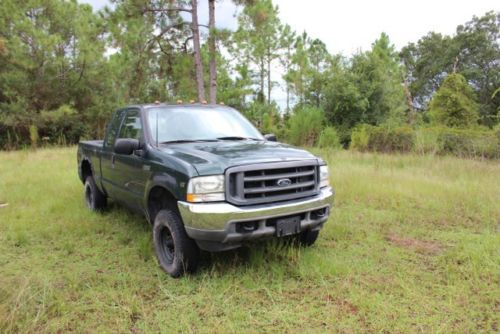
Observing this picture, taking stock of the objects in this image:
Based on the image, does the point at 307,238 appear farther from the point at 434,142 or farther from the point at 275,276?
→ the point at 434,142

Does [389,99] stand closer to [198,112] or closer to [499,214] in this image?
[499,214]

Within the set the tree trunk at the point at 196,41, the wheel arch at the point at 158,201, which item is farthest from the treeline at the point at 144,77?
the wheel arch at the point at 158,201

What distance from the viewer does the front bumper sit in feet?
10.4

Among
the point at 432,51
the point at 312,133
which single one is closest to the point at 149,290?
the point at 312,133

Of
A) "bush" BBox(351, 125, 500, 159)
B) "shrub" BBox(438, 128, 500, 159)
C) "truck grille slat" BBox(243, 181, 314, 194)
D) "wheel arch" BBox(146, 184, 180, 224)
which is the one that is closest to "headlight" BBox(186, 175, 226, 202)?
"truck grille slat" BBox(243, 181, 314, 194)

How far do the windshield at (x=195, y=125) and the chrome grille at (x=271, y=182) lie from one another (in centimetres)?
114

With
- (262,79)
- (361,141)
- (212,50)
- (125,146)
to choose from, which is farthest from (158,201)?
(262,79)

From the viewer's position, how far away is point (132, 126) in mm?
4762

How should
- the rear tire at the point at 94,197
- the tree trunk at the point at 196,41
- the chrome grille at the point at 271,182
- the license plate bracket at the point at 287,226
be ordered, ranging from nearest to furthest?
the chrome grille at the point at 271,182, the license plate bracket at the point at 287,226, the rear tire at the point at 94,197, the tree trunk at the point at 196,41

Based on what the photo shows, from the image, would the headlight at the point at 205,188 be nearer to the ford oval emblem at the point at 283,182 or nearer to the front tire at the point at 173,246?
the front tire at the point at 173,246

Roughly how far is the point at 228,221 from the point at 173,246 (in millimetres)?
981

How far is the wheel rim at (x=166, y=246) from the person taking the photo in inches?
152

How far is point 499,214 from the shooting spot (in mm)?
5586

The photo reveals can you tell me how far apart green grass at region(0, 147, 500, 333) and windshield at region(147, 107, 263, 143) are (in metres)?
1.37
